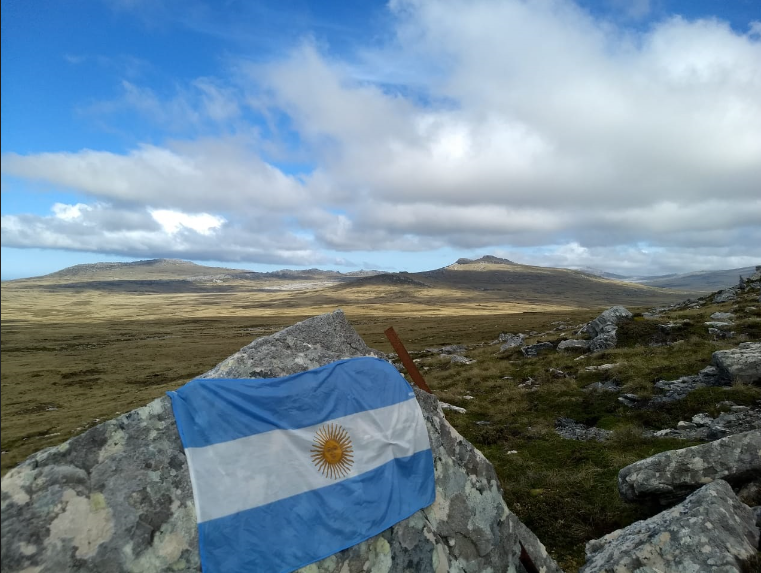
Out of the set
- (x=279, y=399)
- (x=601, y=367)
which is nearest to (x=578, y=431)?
(x=601, y=367)

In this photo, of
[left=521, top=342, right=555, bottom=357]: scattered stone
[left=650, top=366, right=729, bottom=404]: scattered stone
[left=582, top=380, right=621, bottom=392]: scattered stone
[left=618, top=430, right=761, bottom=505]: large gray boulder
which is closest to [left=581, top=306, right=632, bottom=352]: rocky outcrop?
[left=521, top=342, right=555, bottom=357]: scattered stone

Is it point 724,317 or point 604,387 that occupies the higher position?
point 724,317

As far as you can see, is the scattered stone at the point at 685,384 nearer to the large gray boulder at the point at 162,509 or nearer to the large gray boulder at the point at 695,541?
the large gray boulder at the point at 695,541

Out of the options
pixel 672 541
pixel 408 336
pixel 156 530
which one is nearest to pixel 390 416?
pixel 156 530

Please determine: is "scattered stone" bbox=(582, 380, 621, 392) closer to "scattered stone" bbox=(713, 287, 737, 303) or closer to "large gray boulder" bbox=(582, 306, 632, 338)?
"large gray boulder" bbox=(582, 306, 632, 338)

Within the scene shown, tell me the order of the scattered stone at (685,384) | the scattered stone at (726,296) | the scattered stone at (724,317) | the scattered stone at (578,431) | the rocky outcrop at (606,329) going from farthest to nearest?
1. the scattered stone at (726,296)
2. the scattered stone at (724,317)
3. the rocky outcrop at (606,329)
4. the scattered stone at (685,384)
5. the scattered stone at (578,431)

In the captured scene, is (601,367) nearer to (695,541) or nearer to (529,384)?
(529,384)

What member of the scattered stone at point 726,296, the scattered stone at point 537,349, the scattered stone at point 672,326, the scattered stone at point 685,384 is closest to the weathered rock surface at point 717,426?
the scattered stone at point 685,384
